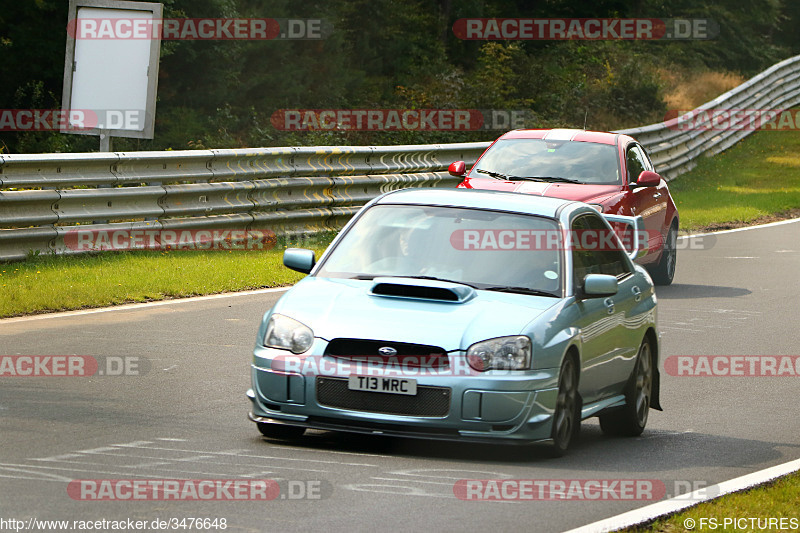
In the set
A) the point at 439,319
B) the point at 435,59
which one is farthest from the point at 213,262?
the point at 435,59

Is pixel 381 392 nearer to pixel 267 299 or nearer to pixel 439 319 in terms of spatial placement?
pixel 439 319

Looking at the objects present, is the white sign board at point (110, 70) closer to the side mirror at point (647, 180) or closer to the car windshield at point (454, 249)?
the side mirror at point (647, 180)

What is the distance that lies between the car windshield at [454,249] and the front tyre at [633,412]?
1.16 m

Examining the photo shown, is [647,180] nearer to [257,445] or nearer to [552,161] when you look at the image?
[552,161]

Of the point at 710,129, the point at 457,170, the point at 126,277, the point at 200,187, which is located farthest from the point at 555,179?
the point at 710,129

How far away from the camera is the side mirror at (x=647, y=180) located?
1709 cm

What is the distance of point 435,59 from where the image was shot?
4878 centimetres

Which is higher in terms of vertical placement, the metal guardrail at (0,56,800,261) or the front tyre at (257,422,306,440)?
the metal guardrail at (0,56,800,261)

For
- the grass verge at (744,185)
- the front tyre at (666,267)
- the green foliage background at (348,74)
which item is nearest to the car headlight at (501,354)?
the front tyre at (666,267)

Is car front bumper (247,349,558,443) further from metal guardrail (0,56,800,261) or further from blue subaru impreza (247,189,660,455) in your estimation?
metal guardrail (0,56,800,261)

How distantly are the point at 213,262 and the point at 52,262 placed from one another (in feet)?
7.20

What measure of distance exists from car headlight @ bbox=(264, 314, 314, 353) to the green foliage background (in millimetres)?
20358

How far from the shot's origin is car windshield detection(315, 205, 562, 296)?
8852mm

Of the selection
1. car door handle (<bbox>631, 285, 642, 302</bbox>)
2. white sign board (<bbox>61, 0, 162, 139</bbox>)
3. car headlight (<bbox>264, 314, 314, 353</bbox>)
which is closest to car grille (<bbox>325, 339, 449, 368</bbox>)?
car headlight (<bbox>264, 314, 314, 353</bbox>)
